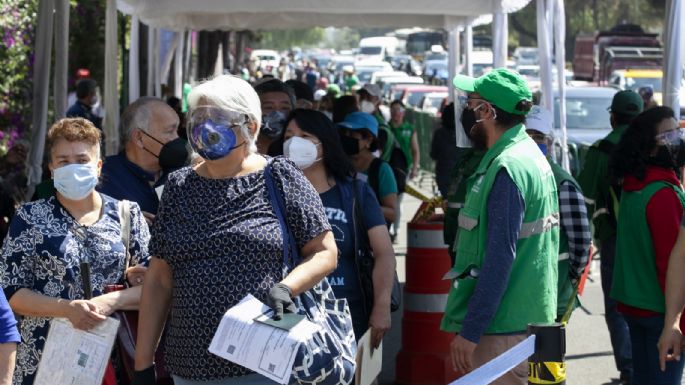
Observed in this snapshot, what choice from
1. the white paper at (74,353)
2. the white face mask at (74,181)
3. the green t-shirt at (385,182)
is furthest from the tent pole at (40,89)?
the white paper at (74,353)

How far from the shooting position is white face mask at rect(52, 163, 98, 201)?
5.03 meters

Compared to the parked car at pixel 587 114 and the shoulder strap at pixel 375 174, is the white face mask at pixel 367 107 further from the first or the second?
the shoulder strap at pixel 375 174

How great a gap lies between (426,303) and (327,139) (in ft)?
9.87

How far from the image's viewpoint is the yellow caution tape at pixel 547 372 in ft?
14.0

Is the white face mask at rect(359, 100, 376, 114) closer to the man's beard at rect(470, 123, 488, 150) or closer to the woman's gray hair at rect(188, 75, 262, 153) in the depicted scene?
the man's beard at rect(470, 123, 488, 150)

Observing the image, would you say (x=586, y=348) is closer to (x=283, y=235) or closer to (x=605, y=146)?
(x=605, y=146)

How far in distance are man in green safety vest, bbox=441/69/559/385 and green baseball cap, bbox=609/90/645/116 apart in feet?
14.0

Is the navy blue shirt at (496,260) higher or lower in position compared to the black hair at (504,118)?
lower

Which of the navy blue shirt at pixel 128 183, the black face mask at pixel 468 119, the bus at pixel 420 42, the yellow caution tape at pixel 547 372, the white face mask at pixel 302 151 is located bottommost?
the yellow caution tape at pixel 547 372

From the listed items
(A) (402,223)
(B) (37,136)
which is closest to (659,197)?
(B) (37,136)

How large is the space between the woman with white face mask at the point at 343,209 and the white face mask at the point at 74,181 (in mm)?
1065

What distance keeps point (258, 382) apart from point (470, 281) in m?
1.20

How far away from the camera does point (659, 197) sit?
6.38 meters

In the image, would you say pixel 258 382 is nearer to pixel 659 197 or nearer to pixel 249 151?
pixel 249 151
